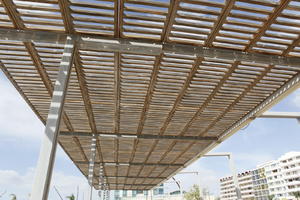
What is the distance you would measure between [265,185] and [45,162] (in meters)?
148

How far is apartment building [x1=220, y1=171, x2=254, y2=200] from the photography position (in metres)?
147

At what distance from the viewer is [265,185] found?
132875mm

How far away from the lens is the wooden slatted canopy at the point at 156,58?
6.78 metres

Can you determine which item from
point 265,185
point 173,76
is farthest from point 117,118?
point 265,185

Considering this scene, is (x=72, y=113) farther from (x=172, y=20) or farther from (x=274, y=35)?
(x=274, y=35)

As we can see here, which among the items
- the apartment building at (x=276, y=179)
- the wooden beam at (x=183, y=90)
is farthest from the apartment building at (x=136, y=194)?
the wooden beam at (x=183, y=90)

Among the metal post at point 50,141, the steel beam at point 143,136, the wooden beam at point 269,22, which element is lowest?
the metal post at point 50,141

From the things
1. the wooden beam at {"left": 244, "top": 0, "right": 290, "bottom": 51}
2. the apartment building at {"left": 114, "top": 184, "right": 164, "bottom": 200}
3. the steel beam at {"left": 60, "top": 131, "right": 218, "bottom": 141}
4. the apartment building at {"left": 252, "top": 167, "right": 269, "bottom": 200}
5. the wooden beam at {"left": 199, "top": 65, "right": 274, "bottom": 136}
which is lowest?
the wooden beam at {"left": 244, "top": 0, "right": 290, "bottom": 51}

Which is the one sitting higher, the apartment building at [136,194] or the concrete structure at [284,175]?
the concrete structure at [284,175]

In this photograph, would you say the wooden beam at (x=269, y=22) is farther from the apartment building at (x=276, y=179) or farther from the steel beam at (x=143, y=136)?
the apartment building at (x=276, y=179)

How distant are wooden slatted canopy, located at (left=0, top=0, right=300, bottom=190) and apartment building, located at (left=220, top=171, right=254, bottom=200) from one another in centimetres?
14860

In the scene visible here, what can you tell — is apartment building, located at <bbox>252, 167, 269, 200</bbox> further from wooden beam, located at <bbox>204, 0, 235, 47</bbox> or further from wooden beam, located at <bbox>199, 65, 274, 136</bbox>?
wooden beam, located at <bbox>204, 0, 235, 47</bbox>

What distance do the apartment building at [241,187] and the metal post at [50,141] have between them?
15735cm

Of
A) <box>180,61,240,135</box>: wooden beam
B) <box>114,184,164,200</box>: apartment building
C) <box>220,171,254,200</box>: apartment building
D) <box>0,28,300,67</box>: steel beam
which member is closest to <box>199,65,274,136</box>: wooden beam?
<box>0,28,300,67</box>: steel beam
